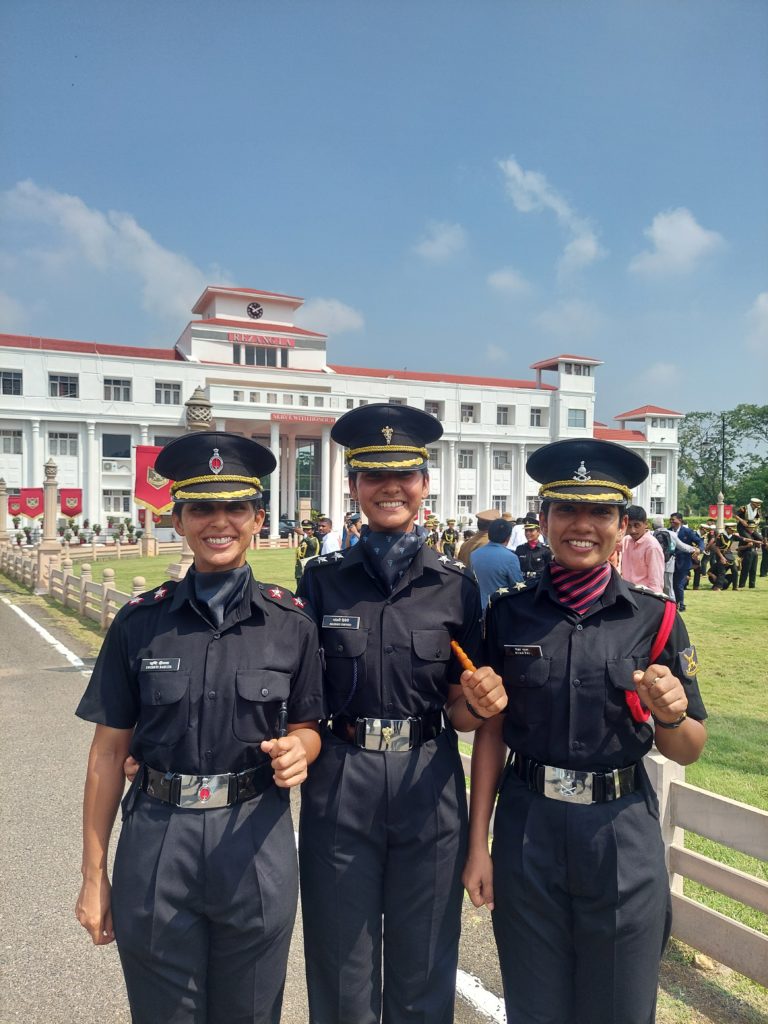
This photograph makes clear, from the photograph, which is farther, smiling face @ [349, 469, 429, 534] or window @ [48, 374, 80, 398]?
window @ [48, 374, 80, 398]

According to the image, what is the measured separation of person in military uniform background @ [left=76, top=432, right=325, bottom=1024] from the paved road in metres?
1.21

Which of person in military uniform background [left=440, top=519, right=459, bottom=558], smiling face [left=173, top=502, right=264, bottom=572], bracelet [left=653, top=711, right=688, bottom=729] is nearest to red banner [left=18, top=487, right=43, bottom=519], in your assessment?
person in military uniform background [left=440, top=519, right=459, bottom=558]

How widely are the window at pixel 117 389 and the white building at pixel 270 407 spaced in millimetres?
66

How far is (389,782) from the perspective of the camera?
2.34 metres

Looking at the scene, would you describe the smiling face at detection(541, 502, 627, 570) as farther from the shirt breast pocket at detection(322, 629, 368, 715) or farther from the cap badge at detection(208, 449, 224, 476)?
the cap badge at detection(208, 449, 224, 476)

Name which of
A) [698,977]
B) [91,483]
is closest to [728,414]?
[91,483]

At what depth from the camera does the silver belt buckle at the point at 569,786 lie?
7.22 feet

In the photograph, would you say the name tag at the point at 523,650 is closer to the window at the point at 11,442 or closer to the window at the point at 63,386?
the window at the point at 11,442

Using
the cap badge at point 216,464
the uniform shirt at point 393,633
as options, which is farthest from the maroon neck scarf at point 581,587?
the cap badge at point 216,464

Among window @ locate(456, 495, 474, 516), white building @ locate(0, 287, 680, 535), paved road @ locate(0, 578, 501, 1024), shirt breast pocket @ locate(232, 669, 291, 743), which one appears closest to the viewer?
shirt breast pocket @ locate(232, 669, 291, 743)

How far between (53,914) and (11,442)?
146 ft

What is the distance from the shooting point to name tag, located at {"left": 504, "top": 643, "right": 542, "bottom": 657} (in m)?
2.32

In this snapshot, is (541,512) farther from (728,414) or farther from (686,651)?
(728,414)

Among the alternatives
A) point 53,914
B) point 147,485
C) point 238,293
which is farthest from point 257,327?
point 53,914
